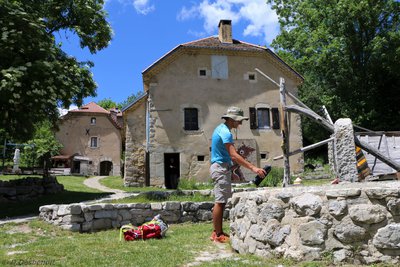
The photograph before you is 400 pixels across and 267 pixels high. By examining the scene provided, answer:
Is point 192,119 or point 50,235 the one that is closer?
point 50,235

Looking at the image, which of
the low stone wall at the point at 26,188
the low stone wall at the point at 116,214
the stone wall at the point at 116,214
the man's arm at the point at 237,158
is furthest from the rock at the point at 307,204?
the low stone wall at the point at 26,188

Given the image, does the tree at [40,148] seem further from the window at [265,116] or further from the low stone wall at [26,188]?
the window at [265,116]

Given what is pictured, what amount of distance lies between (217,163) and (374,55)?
2367 centimetres

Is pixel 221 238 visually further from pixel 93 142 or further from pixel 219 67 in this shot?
pixel 93 142

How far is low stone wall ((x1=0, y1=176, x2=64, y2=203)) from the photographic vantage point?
12.3 m

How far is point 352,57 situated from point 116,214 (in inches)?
962

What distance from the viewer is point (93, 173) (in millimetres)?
38156

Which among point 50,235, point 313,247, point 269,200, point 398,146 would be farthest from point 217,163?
point 398,146

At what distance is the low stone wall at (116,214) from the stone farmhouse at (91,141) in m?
31.5

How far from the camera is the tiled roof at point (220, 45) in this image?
20250 mm

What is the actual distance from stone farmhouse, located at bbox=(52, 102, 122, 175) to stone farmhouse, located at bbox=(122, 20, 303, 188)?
19.7 meters

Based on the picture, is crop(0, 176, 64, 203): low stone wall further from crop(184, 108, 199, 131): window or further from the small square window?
the small square window

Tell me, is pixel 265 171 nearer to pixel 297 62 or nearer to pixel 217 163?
pixel 217 163

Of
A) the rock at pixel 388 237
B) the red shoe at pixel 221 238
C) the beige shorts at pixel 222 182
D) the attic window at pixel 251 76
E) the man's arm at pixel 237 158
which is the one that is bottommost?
the red shoe at pixel 221 238
